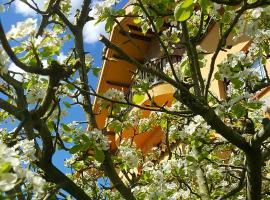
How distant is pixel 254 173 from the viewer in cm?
472

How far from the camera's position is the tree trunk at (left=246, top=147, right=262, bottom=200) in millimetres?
4569

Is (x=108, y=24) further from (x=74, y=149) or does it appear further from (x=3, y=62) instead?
(x=3, y=62)

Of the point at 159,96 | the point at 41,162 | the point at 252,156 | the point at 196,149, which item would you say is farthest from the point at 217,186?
the point at 159,96

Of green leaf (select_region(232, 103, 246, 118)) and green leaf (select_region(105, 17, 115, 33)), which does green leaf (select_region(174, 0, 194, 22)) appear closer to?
green leaf (select_region(232, 103, 246, 118))

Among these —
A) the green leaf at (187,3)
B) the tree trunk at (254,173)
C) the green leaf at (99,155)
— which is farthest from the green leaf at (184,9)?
the green leaf at (99,155)

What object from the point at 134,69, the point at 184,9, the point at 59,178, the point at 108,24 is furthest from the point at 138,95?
the point at 134,69

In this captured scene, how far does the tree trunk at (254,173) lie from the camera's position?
4569 mm

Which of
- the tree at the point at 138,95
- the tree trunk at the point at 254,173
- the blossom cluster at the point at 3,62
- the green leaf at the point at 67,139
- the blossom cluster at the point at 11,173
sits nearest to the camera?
the blossom cluster at the point at 11,173

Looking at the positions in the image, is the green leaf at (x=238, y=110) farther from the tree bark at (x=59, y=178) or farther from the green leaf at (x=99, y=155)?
the tree bark at (x=59, y=178)

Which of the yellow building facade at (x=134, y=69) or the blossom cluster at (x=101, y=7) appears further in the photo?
the yellow building facade at (x=134, y=69)

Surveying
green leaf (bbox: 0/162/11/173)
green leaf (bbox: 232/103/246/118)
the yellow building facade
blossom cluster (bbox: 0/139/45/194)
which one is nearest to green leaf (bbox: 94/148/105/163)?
green leaf (bbox: 232/103/246/118)

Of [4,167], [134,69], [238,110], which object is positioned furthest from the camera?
[134,69]

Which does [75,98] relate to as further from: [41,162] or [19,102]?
[19,102]

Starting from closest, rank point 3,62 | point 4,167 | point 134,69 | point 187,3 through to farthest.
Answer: point 4,167 → point 3,62 → point 187,3 → point 134,69
